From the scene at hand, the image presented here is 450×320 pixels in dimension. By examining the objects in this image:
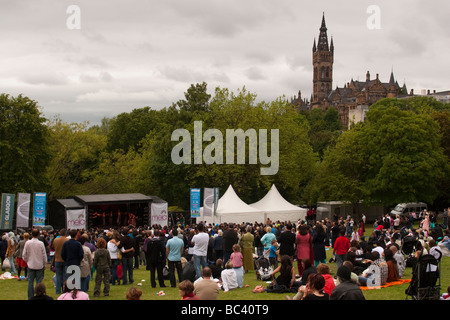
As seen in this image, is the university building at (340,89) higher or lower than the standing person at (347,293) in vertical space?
higher

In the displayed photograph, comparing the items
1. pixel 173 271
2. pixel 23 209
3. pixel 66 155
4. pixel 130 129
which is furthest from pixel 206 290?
pixel 130 129

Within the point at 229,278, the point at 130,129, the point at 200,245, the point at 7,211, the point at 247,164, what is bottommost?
the point at 229,278

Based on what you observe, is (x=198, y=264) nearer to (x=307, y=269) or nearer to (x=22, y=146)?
(x=307, y=269)

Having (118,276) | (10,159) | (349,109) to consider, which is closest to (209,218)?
(10,159)

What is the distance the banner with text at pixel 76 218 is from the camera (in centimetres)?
2950

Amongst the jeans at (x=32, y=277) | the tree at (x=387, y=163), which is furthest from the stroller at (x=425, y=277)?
the tree at (x=387, y=163)

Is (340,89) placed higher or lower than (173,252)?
higher

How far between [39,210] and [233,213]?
11.7 m

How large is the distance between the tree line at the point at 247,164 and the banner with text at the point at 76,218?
7.83 metres

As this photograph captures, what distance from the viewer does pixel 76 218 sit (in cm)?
2980

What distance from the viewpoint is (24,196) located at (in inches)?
998

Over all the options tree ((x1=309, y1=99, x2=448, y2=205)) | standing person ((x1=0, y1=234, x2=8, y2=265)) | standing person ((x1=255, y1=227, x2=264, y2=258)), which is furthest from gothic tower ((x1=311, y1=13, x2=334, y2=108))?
standing person ((x1=0, y1=234, x2=8, y2=265))

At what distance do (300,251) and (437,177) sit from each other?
3090 centimetres

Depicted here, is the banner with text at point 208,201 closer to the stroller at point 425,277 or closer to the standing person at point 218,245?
the standing person at point 218,245
